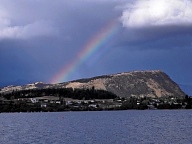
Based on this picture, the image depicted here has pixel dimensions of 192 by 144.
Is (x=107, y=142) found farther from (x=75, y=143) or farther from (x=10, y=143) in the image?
(x=10, y=143)

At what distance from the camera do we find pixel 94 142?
98.6m

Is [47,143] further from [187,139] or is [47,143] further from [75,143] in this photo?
[187,139]

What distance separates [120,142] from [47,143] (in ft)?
60.0

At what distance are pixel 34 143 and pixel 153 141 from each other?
29.9 meters

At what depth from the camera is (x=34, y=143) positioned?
3895 inches

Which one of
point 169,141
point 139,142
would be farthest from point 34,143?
point 169,141

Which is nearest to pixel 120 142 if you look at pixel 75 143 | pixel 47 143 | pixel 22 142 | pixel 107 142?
pixel 107 142

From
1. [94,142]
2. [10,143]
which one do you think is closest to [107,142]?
[94,142]

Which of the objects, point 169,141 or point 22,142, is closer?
point 169,141

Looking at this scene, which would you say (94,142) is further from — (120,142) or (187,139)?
(187,139)

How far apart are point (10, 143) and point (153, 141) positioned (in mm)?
36020

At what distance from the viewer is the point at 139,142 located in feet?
314

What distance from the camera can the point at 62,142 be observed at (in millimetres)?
100562

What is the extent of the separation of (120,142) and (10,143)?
27911 millimetres
